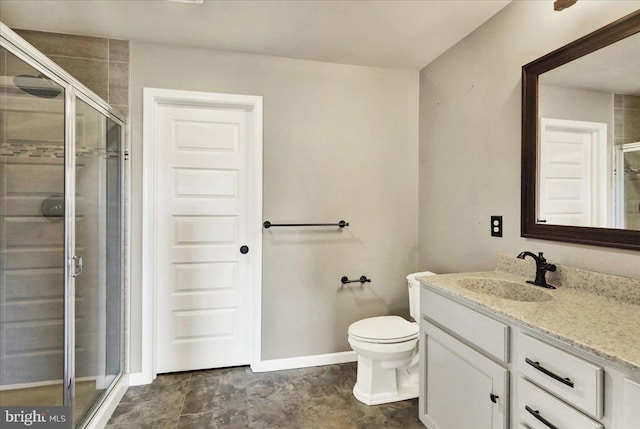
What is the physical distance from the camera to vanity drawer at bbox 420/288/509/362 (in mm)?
1213

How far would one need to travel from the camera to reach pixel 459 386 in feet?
4.71

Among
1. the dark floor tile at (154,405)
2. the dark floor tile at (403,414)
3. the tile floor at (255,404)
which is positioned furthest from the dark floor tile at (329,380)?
the dark floor tile at (154,405)

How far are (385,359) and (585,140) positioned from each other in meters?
1.57

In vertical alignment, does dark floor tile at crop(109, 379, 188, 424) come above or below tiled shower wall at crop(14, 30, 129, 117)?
below

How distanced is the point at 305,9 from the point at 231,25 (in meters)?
0.51

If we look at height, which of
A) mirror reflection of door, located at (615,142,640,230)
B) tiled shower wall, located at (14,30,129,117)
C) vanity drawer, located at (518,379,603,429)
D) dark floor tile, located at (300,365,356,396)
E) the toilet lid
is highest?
tiled shower wall, located at (14,30,129,117)

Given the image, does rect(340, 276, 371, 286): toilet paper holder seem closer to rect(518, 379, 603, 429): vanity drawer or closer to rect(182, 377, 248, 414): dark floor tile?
rect(182, 377, 248, 414): dark floor tile

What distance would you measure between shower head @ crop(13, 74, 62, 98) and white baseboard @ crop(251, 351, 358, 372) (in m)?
2.14

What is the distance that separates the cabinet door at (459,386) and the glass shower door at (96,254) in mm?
1866

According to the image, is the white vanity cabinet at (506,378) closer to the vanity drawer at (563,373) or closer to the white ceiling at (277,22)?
the vanity drawer at (563,373)

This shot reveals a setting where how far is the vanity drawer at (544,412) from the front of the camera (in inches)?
36.6

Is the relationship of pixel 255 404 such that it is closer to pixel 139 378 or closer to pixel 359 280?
pixel 139 378

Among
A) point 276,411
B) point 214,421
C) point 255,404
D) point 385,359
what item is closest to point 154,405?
point 214,421

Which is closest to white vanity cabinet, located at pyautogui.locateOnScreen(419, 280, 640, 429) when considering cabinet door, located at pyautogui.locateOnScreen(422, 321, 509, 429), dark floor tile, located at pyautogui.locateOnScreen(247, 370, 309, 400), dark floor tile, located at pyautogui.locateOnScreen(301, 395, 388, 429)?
cabinet door, located at pyautogui.locateOnScreen(422, 321, 509, 429)
